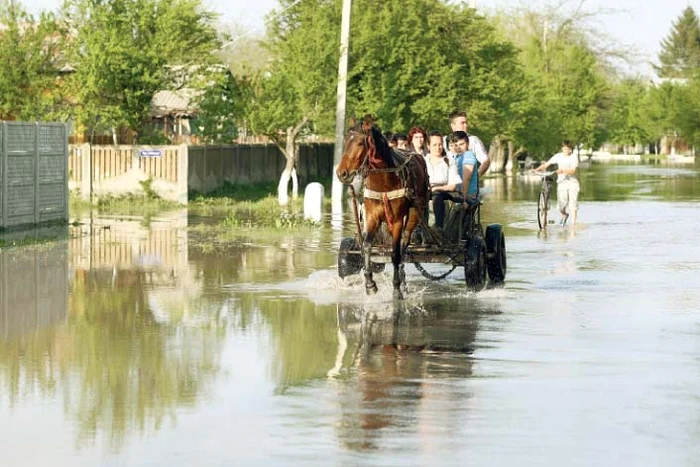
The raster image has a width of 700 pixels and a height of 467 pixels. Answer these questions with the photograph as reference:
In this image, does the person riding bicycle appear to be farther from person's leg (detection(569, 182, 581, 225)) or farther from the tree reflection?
the tree reflection

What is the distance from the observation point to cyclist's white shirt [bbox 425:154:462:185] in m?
18.2

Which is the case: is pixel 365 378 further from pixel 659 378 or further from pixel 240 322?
pixel 240 322

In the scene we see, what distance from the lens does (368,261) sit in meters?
16.8

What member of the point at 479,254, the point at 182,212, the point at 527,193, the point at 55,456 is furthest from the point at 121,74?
the point at 55,456

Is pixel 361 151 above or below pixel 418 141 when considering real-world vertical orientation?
below

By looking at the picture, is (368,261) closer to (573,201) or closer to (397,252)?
(397,252)

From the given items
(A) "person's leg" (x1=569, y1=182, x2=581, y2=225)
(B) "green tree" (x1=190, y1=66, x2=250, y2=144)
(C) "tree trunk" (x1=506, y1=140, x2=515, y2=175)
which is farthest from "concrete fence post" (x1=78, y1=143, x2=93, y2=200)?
(C) "tree trunk" (x1=506, y1=140, x2=515, y2=175)

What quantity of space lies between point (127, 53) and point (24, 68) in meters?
5.25

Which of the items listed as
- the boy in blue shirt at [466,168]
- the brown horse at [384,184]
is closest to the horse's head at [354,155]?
the brown horse at [384,184]

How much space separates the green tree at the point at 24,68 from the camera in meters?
44.2

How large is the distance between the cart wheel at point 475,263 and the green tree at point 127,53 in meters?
25.0

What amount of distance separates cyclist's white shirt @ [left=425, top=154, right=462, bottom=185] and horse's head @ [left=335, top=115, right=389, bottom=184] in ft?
5.72

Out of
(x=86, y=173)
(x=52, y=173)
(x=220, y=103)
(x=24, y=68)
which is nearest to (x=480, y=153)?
(x=52, y=173)

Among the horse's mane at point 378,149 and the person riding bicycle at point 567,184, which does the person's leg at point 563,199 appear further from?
the horse's mane at point 378,149
